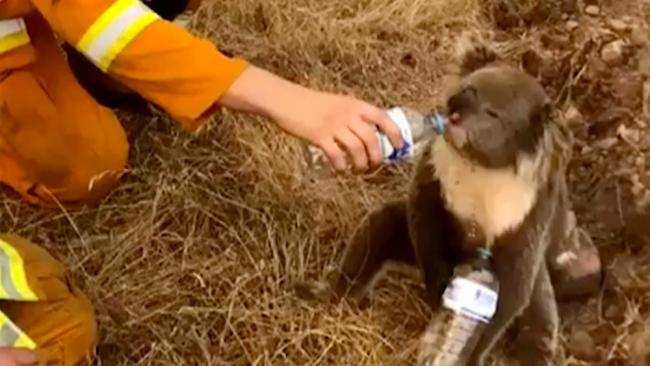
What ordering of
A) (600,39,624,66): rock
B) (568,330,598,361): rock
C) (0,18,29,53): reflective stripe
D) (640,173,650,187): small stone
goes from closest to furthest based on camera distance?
1. (0,18,29,53): reflective stripe
2. (568,330,598,361): rock
3. (640,173,650,187): small stone
4. (600,39,624,66): rock

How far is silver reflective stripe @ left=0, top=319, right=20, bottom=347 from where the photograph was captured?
2.11m

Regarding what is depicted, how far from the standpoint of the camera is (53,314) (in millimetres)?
2307

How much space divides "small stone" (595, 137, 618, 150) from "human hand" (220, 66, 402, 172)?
0.96 m

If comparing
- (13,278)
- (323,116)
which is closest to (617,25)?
(323,116)

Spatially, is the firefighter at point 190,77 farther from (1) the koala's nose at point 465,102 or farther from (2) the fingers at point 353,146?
(1) the koala's nose at point 465,102

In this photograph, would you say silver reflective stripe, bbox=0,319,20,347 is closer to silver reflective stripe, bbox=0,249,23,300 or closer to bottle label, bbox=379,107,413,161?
silver reflective stripe, bbox=0,249,23,300

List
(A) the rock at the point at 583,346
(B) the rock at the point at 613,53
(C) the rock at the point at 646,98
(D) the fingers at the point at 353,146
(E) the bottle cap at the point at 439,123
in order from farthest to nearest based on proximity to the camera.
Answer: (B) the rock at the point at 613,53, (C) the rock at the point at 646,98, (A) the rock at the point at 583,346, (E) the bottle cap at the point at 439,123, (D) the fingers at the point at 353,146

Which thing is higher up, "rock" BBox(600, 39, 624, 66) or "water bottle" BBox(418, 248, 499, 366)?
"rock" BBox(600, 39, 624, 66)

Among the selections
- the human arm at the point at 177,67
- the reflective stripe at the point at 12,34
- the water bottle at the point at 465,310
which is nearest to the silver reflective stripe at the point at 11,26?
the reflective stripe at the point at 12,34

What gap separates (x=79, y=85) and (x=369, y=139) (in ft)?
2.93

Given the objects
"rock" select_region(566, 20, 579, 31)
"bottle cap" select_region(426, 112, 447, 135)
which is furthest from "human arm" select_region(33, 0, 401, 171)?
"rock" select_region(566, 20, 579, 31)

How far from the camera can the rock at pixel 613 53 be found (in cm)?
307

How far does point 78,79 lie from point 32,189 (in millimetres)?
271

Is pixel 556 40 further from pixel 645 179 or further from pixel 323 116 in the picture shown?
pixel 323 116
